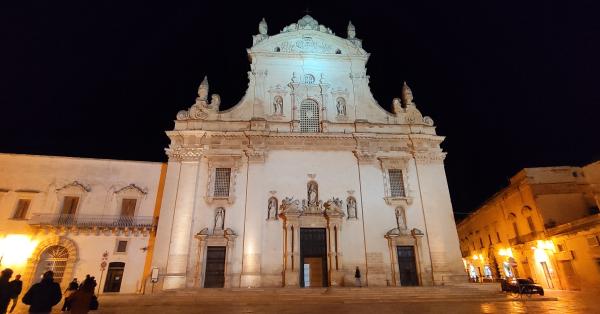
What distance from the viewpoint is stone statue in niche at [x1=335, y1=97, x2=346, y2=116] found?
933 inches

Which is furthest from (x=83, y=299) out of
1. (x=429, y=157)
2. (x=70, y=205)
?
(x=429, y=157)

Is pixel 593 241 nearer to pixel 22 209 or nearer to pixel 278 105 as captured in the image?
pixel 278 105

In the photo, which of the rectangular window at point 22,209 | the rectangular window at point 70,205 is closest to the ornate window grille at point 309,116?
the rectangular window at point 70,205

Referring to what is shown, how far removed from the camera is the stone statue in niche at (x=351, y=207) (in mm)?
20062

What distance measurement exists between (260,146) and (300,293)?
10224 mm

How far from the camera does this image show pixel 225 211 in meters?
19.7

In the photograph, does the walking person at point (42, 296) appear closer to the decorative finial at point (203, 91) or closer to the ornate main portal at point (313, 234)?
the ornate main portal at point (313, 234)

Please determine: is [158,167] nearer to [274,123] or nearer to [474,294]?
[274,123]

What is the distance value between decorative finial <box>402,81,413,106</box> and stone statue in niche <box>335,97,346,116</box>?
488 centimetres

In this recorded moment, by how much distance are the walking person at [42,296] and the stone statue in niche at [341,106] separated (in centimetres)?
1981

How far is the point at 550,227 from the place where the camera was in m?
21.3

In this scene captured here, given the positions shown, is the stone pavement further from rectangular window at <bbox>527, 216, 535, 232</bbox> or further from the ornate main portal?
rectangular window at <bbox>527, 216, 535, 232</bbox>

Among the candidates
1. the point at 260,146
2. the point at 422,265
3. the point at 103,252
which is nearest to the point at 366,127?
the point at 260,146

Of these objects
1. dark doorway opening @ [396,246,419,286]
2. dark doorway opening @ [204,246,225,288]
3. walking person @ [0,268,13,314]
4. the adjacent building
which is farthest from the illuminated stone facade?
the adjacent building
